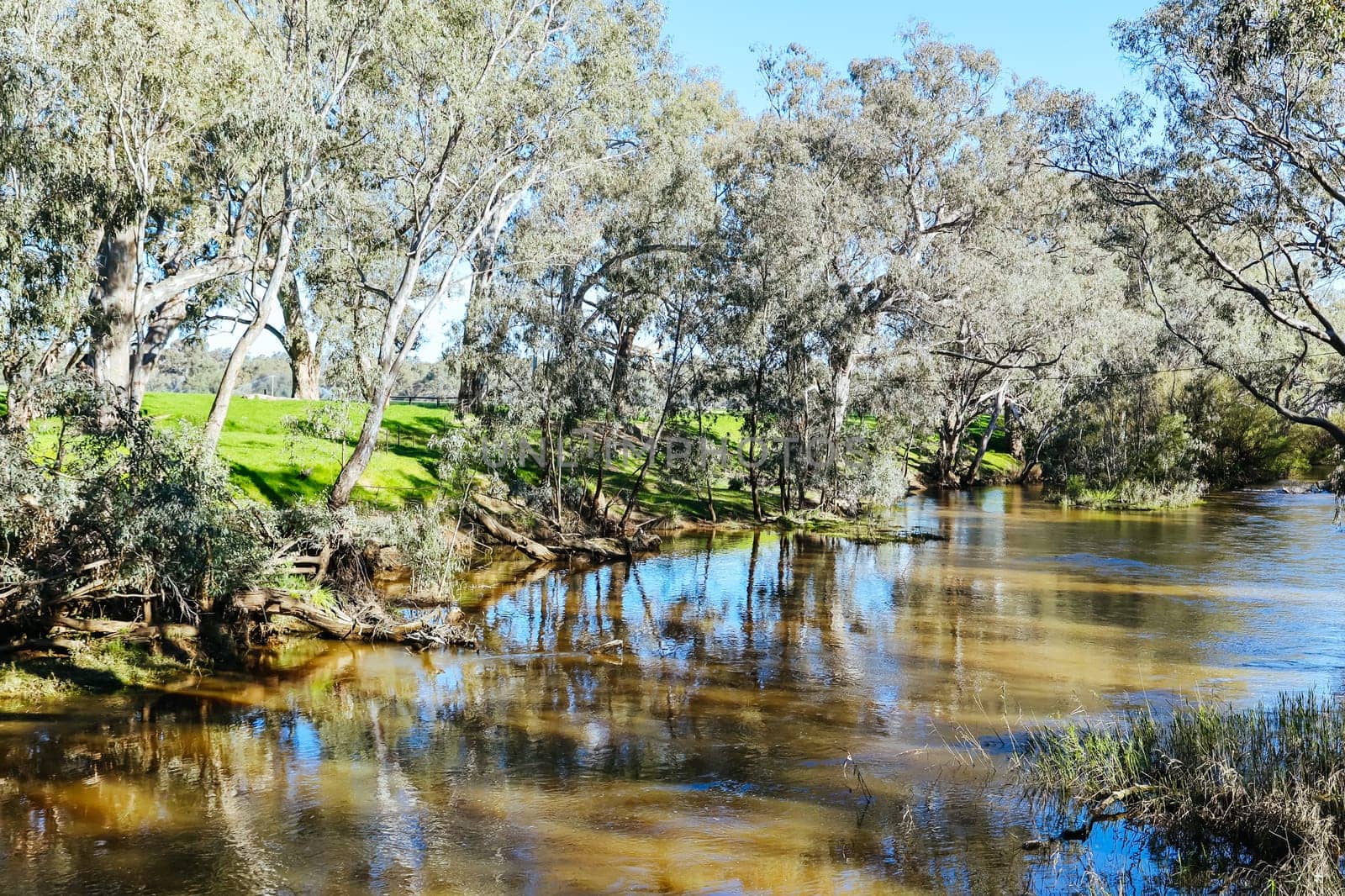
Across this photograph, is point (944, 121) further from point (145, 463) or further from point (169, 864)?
point (169, 864)

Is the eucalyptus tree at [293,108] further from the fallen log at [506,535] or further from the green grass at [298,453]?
the fallen log at [506,535]

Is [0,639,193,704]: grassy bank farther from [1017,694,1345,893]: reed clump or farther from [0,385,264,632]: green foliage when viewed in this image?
[1017,694,1345,893]: reed clump

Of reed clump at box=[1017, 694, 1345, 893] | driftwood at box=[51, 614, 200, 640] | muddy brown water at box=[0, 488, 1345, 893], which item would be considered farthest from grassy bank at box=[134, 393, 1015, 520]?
reed clump at box=[1017, 694, 1345, 893]

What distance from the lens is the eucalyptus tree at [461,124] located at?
Result: 21156 millimetres

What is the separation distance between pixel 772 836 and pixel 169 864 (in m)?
5.21

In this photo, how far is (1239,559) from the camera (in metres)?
25.6

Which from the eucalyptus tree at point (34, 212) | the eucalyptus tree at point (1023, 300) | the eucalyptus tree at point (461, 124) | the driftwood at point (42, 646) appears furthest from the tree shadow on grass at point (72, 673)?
the eucalyptus tree at point (1023, 300)

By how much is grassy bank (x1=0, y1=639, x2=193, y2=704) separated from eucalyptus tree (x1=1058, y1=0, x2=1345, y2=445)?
18.7 m

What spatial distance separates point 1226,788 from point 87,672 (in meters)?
13.6

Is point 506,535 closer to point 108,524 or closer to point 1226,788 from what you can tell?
point 108,524

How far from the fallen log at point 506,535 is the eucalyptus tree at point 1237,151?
1579 centimetres

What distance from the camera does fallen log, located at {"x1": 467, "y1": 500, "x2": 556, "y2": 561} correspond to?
80.5 ft

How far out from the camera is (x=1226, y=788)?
833cm

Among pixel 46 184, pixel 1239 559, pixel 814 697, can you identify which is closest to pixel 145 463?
pixel 46 184
